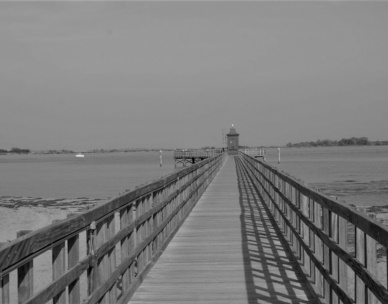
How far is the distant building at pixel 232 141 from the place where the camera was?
7562 centimetres

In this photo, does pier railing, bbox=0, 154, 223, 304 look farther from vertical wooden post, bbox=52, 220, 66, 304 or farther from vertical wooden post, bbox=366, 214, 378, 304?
vertical wooden post, bbox=366, 214, 378, 304

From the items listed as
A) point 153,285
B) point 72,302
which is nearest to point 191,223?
point 153,285

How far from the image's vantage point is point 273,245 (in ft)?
28.0

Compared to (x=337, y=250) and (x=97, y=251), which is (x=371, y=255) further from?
(x=97, y=251)

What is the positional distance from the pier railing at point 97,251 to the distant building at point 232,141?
67133mm

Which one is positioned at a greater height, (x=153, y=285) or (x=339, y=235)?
(x=339, y=235)

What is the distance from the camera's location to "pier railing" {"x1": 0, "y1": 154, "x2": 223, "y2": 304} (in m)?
2.75

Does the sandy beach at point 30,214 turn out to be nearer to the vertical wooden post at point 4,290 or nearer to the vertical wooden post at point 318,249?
the vertical wooden post at point 318,249

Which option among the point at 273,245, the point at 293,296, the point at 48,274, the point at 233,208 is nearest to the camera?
the point at 293,296

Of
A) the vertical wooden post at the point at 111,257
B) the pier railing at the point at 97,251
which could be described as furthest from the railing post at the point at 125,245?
the vertical wooden post at the point at 111,257

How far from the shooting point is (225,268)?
23.0 ft

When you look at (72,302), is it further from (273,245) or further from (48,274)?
(48,274)

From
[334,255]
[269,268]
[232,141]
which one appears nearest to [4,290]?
[334,255]

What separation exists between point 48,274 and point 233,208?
4.67 meters
